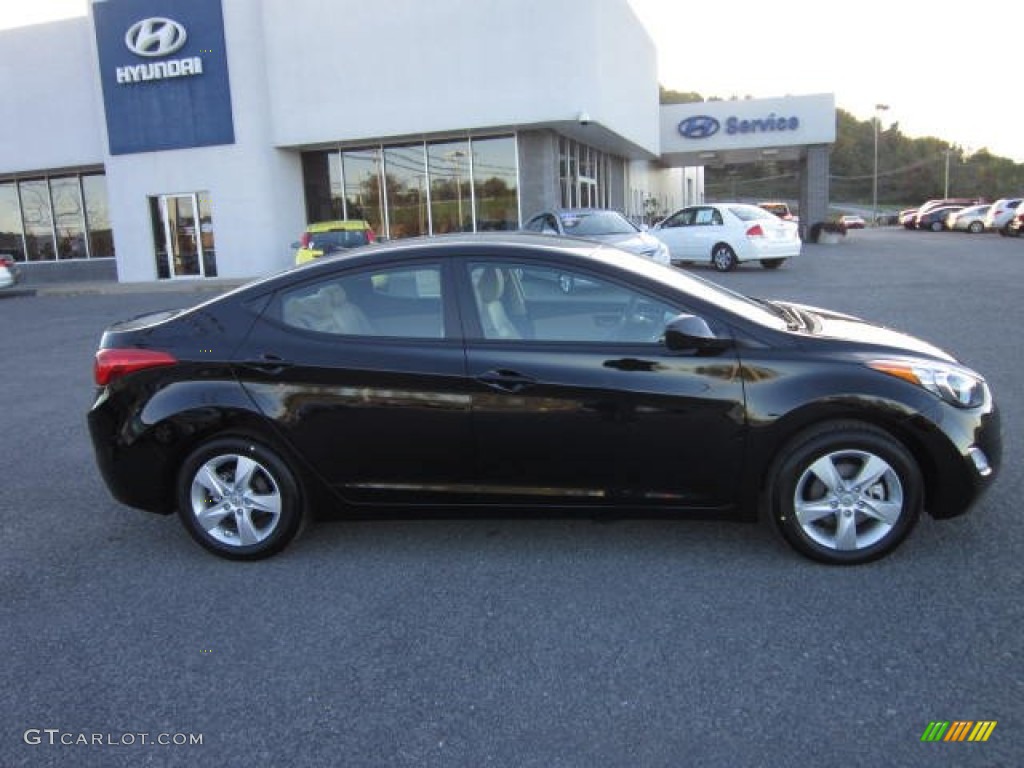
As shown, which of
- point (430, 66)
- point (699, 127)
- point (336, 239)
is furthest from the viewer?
point (699, 127)

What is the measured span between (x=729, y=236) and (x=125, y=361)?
1706 cm

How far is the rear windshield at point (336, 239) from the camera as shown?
53.9ft

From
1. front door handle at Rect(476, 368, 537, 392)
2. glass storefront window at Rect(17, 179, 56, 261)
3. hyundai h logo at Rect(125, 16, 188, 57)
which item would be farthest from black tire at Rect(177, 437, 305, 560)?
glass storefront window at Rect(17, 179, 56, 261)

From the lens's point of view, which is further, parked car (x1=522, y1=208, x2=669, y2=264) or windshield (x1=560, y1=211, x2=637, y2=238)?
windshield (x1=560, y1=211, x2=637, y2=238)

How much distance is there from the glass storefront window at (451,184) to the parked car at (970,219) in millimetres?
28887

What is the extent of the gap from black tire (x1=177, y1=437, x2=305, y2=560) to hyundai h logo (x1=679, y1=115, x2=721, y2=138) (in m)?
37.3

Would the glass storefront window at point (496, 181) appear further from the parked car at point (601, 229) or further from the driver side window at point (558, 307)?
the driver side window at point (558, 307)

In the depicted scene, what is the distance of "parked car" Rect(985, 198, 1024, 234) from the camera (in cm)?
3500

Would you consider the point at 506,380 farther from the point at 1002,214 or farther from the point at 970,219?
the point at 970,219

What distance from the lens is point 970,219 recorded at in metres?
40.7

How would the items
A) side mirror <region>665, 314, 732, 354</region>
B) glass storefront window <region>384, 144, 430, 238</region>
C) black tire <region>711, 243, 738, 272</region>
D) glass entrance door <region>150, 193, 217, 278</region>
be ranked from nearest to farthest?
side mirror <region>665, 314, 732, 354</region> < black tire <region>711, 243, 738, 272</region> < glass storefront window <region>384, 144, 430, 238</region> < glass entrance door <region>150, 193, 217, 278</region>

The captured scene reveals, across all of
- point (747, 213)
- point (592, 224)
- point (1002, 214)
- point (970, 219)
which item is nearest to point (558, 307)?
point (592, 224)

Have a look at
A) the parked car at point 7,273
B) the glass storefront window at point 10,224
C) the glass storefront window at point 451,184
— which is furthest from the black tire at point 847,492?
the glass storefront window at point 10,224

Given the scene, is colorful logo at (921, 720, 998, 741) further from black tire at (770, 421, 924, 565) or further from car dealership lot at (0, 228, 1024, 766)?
black tire at (770, 421, 924, 565)
